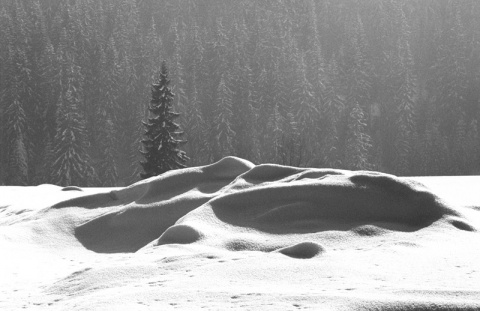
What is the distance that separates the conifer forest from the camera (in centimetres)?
5606

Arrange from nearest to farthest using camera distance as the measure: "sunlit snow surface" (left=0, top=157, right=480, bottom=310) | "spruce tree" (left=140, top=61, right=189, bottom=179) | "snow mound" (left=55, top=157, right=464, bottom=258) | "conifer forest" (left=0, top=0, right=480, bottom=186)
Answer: "sunlit snow surface" (left=0, top=157, right=480, bottom=310)
"snow mound" (left=55, top=157, right=464, bottom=258)
"spruce tree" (left=140, top=61, right=189, bottom=179)
"conifer forest" (left=0, top=0, right=480, bottom=186)

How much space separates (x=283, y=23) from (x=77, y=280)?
236ft

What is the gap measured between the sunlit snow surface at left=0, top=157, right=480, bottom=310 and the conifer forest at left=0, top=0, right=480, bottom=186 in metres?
44.0

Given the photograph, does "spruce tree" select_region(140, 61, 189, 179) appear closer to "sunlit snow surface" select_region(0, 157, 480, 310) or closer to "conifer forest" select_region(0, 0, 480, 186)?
"sunlit snow surface" select_region(0, 157, 480, 310)

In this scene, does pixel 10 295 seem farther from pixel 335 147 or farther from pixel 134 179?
pixel 335 147

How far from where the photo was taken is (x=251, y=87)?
207 ft

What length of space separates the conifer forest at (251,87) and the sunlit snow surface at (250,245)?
1731 inches

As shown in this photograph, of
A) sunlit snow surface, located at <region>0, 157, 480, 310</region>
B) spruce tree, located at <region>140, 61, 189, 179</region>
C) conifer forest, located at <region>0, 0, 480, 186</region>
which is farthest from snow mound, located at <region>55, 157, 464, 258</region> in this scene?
conifer forest, located at <region>0, 0, 480, 186</region>

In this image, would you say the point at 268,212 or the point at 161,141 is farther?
the point at 161,141

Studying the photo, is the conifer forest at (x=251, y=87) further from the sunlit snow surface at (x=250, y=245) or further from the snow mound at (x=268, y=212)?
the snow mound at (x=268, y=212)

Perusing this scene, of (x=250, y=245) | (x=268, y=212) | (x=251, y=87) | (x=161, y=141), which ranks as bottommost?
(x=250, y=245)

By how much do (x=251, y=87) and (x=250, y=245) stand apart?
193 feet

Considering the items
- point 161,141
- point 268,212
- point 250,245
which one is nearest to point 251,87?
point 161,141

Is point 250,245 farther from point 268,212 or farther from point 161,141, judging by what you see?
point 161,141
